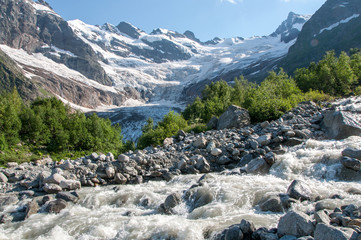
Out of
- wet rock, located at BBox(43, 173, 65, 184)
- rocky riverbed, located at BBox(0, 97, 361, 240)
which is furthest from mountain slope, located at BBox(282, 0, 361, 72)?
wet rock, located at BBox(43, 173, 65, 184)

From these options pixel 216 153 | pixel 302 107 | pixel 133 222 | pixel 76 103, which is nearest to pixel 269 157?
pixel 216 153

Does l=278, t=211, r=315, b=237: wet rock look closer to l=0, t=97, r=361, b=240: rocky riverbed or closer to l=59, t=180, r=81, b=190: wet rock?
l=0, t=97, r=361, b=240: rocky riverbed

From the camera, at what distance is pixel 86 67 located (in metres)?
174

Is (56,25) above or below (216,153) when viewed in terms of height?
above

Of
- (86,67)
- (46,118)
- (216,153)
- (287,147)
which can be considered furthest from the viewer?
(86,67)

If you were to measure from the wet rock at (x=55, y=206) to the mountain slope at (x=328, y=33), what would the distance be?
A: 418ft

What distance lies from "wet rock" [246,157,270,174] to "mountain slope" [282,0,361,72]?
12354cm

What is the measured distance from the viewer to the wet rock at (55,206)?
248 inches

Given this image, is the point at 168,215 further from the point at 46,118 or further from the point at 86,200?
the point at 46,118

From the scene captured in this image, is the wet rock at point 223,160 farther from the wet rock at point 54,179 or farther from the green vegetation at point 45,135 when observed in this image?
the green vegetation at point 45,135

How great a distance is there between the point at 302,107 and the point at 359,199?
34.8ft

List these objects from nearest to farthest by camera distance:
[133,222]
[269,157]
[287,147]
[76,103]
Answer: [133,222]
[269,157]
[287,147]
[76,103]

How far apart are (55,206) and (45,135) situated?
1716cm

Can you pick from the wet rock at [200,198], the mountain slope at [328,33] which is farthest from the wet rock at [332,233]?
the mountain slope at [328,33]
